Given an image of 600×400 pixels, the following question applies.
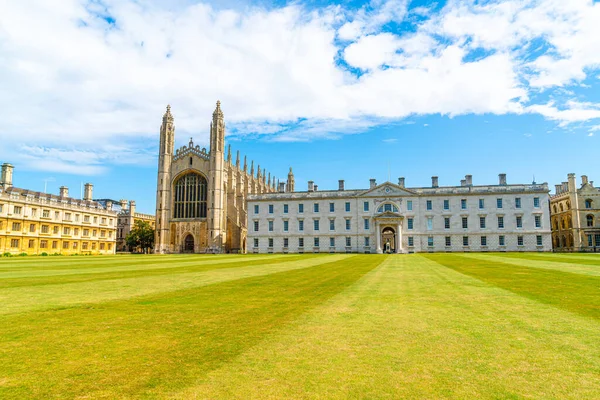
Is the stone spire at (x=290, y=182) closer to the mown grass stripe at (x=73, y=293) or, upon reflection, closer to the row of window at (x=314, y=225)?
the row of window at (x=314, y=225)

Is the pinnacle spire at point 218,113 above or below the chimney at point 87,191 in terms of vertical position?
above

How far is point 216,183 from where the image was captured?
70.3 meters

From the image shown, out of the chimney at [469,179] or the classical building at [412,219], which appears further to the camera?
the chimney at [469,179]

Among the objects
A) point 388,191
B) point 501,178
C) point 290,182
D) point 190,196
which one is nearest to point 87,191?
point 190,196

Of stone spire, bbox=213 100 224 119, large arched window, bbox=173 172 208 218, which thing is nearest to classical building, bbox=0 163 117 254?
large arched window, bbox=173 172 208 218

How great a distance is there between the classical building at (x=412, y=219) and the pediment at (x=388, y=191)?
15 centimetres

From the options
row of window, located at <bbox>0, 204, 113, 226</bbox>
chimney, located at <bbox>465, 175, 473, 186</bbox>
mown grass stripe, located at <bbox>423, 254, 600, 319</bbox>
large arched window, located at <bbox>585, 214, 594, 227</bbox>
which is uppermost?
chimney, located at <bbox>465, 175, 473, 186</bbox>

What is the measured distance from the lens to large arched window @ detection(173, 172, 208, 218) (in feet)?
237

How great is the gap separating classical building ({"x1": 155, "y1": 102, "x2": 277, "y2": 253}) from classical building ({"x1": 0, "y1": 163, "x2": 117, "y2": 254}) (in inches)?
414

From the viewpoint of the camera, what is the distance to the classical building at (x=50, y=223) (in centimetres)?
5291

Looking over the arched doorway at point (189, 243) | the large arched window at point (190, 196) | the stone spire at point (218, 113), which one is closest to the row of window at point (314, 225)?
the large arched window at point (190, 196)

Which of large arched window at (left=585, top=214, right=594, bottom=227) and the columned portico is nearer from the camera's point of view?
the columned portico

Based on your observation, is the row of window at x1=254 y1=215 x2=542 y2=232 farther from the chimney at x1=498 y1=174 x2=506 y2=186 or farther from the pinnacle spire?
the pinnacle spire

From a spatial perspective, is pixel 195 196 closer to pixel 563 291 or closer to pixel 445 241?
pixel 445 241
